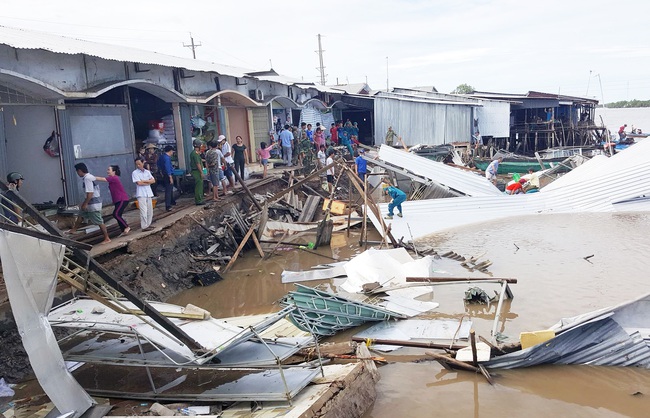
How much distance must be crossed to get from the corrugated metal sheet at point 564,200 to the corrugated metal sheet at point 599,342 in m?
8.53

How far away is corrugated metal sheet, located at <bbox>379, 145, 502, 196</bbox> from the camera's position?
17328 millimetres

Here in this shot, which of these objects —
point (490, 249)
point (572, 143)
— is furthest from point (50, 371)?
point (572, 143)

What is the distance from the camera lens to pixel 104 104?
1263cm

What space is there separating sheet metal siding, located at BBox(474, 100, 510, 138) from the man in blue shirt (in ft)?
44.3

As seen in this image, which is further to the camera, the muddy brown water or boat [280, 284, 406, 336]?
boat [280, 284, 406, 336]

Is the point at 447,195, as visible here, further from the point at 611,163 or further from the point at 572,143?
the point at 572,143

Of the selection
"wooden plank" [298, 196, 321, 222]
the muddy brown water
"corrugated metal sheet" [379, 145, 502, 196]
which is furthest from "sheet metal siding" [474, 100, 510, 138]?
"wooden plank" [298, 196, 321, 222]

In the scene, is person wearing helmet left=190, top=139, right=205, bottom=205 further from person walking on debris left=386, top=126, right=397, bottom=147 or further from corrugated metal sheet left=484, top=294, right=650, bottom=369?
person walking on debris left=386, top=126, right=397, bottom=147

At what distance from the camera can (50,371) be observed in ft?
16.0

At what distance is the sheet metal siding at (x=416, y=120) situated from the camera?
27266mm

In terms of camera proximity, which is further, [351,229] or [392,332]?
[351,229]

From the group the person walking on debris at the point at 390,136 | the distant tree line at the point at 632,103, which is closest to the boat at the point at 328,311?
the person walking on debris at the point at 390,136

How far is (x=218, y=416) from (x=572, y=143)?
33.3m

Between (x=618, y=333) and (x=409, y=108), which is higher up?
(x=409, y=108)
